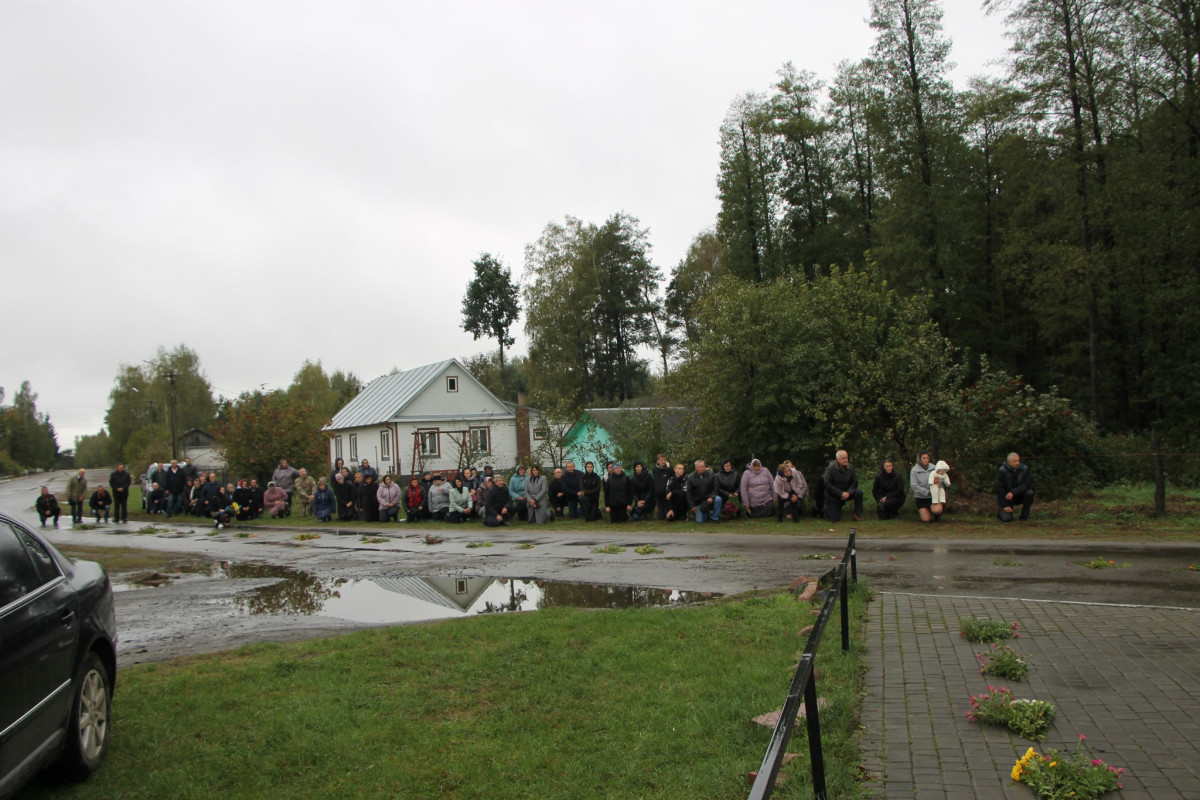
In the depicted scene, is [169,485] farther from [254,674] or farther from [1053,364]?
[1053,364]

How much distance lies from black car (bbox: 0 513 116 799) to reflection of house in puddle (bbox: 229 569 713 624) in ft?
14.8

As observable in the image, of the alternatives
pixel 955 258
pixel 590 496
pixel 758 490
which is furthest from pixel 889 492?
pixel 955 258

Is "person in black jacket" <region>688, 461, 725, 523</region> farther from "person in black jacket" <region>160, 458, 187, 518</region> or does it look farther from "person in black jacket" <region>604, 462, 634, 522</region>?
"person in black jacket" <region>160, 458, 187, 518</region>

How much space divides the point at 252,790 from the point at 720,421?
1794 cm

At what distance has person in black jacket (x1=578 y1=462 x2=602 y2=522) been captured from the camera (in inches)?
877

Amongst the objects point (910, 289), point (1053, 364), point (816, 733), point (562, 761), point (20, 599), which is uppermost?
point (910, 289)

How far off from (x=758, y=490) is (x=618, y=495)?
3.54 m

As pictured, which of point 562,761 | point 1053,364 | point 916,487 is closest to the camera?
point 562,761

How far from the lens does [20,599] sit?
4648 mm

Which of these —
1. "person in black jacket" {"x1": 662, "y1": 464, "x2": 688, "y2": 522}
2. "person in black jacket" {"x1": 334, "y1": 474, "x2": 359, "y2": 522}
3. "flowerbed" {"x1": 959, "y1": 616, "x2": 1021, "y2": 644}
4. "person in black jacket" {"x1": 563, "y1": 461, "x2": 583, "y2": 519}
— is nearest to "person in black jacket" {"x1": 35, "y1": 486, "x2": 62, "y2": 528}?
"person in black jacket" {"x1": 334, "y1": 474, "x2": 359, "y2": 522}

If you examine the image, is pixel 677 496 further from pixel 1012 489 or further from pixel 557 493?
pixel 1012 489

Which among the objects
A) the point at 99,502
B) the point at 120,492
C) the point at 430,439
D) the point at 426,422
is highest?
the point at 426,422

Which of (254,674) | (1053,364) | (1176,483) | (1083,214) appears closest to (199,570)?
(254,674)

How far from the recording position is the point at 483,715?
5910mm
